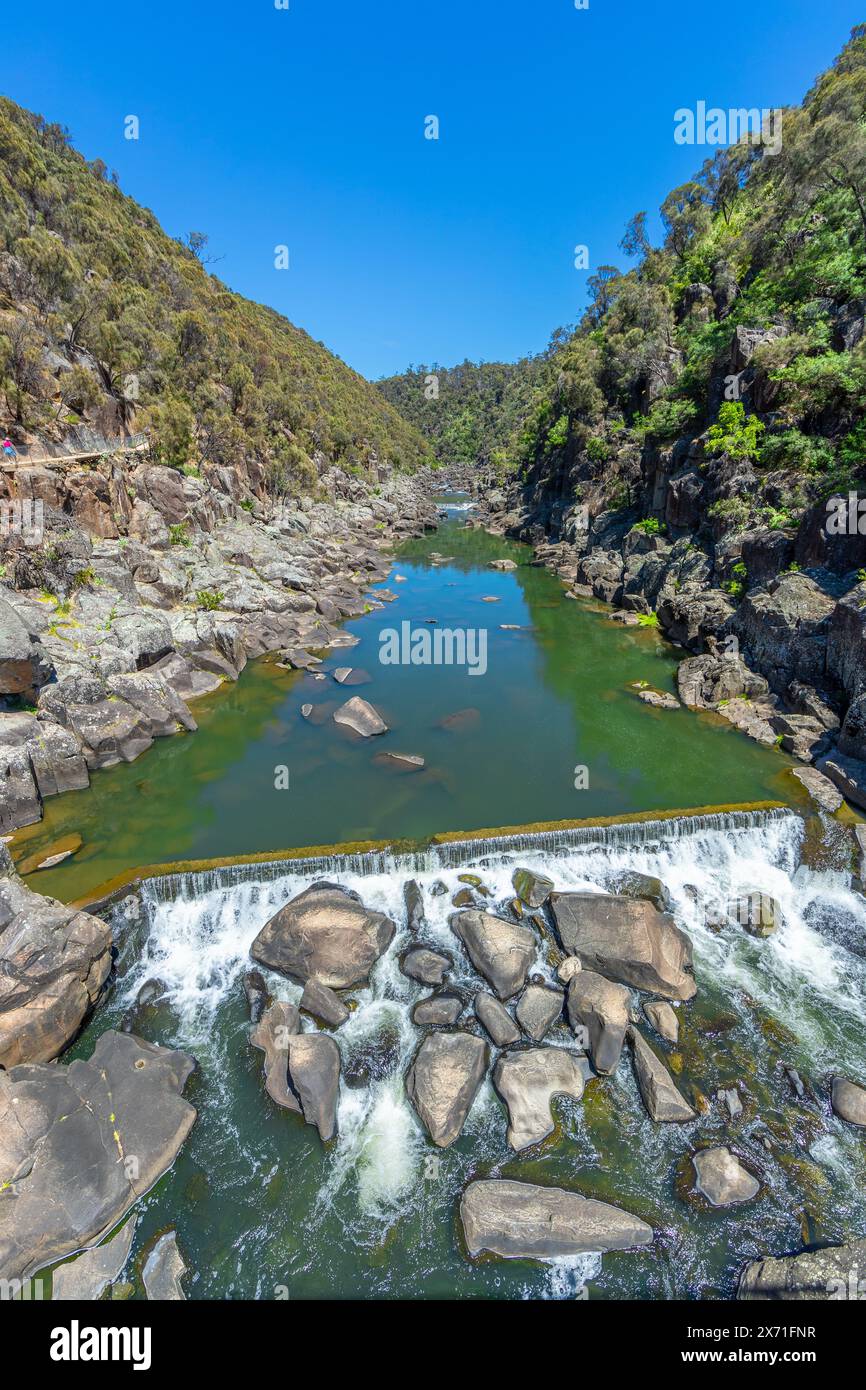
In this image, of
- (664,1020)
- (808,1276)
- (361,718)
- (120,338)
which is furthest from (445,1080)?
(120,338)

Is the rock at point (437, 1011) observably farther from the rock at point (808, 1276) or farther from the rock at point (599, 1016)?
the rock at point (808, 1276)

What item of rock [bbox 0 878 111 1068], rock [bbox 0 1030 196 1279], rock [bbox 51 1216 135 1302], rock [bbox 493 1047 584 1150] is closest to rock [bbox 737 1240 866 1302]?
rock [bbox 493 1047 584 1150]

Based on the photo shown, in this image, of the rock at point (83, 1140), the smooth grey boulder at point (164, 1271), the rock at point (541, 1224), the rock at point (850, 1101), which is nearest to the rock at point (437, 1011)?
the rock at point (541, 1224)

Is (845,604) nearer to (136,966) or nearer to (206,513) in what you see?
(136,966)

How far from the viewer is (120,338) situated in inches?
1366

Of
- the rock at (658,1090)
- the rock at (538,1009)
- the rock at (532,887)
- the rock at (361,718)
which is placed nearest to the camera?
the rock at (658,1090)

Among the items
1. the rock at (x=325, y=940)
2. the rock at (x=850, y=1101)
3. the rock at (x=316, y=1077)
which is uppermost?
the rock at (x=325, y=940)

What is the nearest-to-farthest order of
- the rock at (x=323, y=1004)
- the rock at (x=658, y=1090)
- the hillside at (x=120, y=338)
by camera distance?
the rock at (x=658, y=1090) < the rock at (x=323, y=1004) < the hillside at (x=120, y=338)

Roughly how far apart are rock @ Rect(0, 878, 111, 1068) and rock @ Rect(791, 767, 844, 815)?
645 inches

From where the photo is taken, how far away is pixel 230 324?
54.0 m

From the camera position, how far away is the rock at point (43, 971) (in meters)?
8.44

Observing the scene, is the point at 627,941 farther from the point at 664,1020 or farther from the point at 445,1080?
the point at 445,1080

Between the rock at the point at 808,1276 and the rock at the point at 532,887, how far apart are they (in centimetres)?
584

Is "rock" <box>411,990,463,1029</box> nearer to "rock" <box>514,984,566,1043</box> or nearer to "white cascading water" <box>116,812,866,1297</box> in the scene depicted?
"white cascading water" <box>116,812,866,1297</box>
